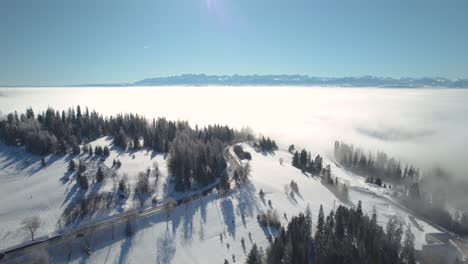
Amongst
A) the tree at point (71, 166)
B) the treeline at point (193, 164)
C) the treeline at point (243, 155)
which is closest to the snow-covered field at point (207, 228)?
the tree at point (71, 166)

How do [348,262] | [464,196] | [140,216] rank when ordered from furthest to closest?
[464,196] → [140,216] → [348,262]

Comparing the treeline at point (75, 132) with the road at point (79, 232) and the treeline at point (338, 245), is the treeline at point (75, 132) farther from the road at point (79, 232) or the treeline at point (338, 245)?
the treeline at point (338, 245)

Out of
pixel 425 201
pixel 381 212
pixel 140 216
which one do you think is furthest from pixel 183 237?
pixel 425 201

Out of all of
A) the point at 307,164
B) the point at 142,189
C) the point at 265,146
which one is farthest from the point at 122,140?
the point at 307,164

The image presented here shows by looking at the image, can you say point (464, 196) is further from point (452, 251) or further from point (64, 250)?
point (64, 250)

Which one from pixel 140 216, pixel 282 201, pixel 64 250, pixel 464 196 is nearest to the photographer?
pixel 64 250
